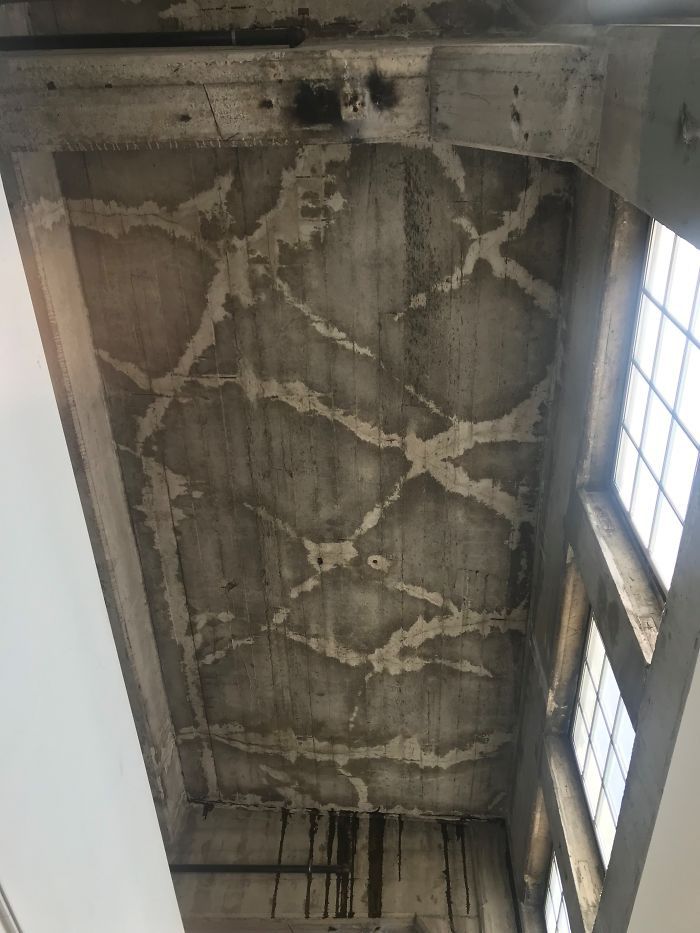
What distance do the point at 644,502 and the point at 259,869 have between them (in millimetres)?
3310

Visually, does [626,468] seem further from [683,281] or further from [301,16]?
[301,16]

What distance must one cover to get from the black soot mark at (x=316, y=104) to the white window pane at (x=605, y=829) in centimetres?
270

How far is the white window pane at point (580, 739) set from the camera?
3053 mm

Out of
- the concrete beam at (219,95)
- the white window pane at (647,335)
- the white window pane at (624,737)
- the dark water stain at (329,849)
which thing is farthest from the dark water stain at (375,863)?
the concrete beam at (219,95)

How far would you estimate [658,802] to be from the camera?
6.28 feet

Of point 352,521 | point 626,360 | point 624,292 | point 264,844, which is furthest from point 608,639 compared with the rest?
point 264,844

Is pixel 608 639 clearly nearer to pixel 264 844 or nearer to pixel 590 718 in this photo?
pixel 590 718

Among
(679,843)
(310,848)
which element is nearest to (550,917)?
(310,848)

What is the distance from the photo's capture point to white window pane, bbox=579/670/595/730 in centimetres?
295

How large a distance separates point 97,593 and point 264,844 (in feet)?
11.8

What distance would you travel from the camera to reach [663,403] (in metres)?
2.19

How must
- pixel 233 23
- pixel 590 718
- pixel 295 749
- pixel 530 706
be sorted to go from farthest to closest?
1. pixel 295 749
2. pixel 530 706
3. pixel 590 718
4. pixel 233 23

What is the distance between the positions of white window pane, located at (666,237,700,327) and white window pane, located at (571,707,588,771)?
1.85m

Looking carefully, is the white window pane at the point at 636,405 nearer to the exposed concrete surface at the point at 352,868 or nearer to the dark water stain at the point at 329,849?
the exposed concrete surface at the point at 352,868
